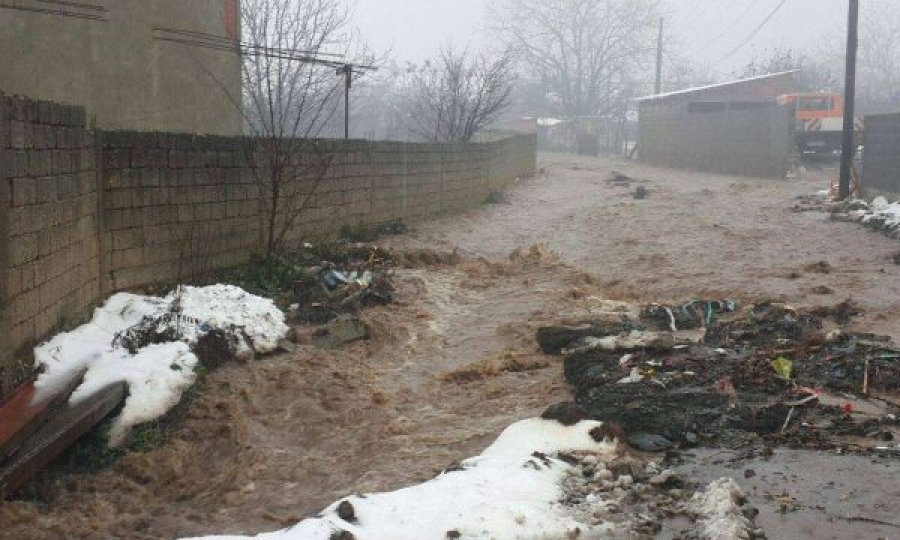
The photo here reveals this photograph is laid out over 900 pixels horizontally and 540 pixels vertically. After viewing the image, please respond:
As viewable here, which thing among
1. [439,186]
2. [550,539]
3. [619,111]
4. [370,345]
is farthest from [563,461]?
[619,111]

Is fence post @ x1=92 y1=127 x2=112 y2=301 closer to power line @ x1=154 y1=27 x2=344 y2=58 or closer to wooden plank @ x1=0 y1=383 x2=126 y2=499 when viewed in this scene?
wooden plank @ x1=0 y1=383 x2=126 y2=499

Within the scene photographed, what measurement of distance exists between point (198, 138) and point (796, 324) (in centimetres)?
608

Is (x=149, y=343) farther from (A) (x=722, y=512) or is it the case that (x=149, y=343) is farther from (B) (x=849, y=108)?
(B) (x=849, y=108)

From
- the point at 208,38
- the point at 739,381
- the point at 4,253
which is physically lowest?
the point at 739,381

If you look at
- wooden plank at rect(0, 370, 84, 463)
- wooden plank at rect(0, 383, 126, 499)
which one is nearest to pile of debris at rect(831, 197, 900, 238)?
wooden plank at rect(0, 383, 126, 499)

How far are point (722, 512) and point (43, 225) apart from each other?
465 cm

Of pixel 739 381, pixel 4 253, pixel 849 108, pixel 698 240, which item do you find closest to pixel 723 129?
pixel 849 108

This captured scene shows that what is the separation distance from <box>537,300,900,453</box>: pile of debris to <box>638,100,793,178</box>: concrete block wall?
68.8 ft

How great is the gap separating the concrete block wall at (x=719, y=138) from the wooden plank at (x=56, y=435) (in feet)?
82.5

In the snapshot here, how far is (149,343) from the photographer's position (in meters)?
6.48

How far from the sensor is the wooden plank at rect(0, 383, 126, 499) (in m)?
4.40

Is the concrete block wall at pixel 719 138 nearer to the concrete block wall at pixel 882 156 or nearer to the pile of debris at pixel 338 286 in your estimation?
the concrete block wall at pixel 882 156

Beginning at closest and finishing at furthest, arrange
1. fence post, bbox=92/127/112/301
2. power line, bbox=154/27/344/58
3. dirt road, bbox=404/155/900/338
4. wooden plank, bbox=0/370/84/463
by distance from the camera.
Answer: wooden plank, bbox=0/370/84/463 < fence post, bbox=92/127/112/301 < dirt road, bbox=404/155/900/338 < power line, bbox=154/27/344/58

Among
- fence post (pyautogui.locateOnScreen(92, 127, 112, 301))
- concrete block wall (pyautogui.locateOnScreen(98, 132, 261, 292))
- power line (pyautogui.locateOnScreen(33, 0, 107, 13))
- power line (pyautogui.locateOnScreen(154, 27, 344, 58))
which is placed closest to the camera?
fence post (pyautogui.locateOnScreen(92, 127, 112, 301))
